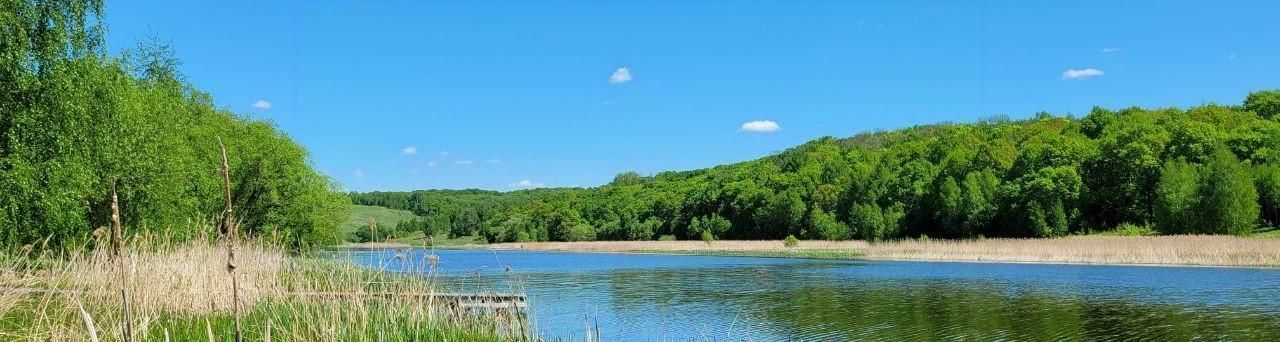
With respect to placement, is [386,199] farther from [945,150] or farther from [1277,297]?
[1277,297]

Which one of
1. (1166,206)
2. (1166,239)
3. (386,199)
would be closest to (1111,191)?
(1166,206)

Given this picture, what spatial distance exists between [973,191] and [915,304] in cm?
5503

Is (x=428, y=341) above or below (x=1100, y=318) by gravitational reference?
above

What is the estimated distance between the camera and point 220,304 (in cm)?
1080

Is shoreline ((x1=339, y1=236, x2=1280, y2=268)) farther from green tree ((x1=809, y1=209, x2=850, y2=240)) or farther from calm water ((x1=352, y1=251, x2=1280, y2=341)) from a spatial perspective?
green tree ((x1=809, y1=209, x2=850, y2=240))

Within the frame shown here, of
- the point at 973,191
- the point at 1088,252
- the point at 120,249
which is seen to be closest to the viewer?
the point at 120,249

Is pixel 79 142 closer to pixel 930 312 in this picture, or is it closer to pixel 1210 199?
pixel 930 312

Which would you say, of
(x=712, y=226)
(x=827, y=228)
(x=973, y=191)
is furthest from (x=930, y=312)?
(x=712, y=226)

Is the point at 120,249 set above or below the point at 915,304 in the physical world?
above

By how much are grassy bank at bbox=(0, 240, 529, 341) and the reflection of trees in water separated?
8213mm

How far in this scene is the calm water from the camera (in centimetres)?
1619

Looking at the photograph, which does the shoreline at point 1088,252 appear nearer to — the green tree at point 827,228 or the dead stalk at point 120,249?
Answer: the dead stalk at point 120,249

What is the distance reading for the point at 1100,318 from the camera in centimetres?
1855

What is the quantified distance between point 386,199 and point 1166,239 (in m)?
121
